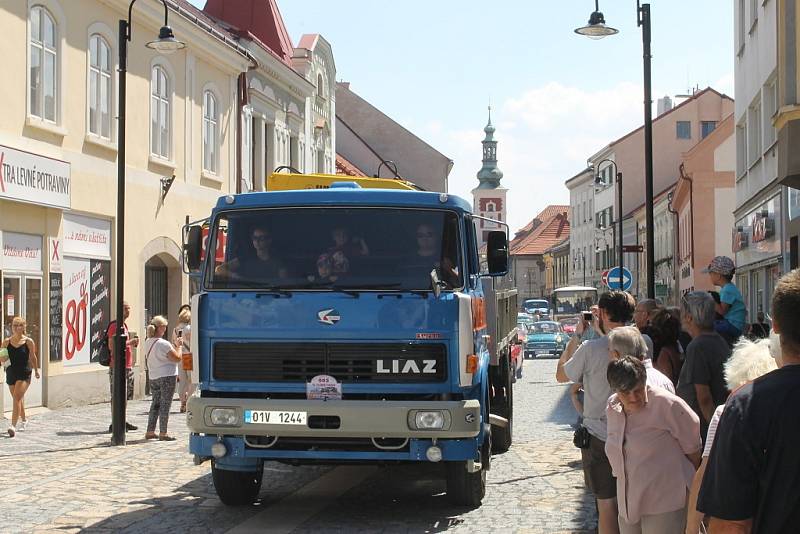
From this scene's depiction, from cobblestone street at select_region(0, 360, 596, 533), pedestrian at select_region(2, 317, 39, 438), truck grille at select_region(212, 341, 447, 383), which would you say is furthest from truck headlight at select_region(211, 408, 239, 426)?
pedestrian at select_region(2, 317, 39, 438)

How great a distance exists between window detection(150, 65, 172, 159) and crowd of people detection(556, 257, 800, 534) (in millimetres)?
17219

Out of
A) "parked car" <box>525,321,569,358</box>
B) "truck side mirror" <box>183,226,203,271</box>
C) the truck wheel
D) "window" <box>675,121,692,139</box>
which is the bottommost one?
the truck wheel

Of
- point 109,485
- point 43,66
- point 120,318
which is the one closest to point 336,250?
point 109,485

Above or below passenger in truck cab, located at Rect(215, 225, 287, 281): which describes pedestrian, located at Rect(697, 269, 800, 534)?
below

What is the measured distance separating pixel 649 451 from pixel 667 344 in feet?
11.2

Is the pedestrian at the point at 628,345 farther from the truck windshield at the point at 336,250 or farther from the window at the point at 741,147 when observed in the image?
the window at the point at 741,147

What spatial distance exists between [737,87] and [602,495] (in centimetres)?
2548

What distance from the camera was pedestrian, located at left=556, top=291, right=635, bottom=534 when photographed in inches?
301

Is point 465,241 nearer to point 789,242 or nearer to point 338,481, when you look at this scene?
point 338,481

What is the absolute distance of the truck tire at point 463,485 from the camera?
33.8 feet

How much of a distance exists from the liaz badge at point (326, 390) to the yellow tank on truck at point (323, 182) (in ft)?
14.9

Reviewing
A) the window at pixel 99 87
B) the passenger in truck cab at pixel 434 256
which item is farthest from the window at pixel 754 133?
the passenger in truck cab at pixel 434 256

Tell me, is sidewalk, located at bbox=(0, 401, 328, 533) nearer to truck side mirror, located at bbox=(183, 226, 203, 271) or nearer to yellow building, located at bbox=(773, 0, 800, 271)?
truck side mirror, located at bbox=(183, 226, 203, 271)

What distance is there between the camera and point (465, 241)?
1030 cm
